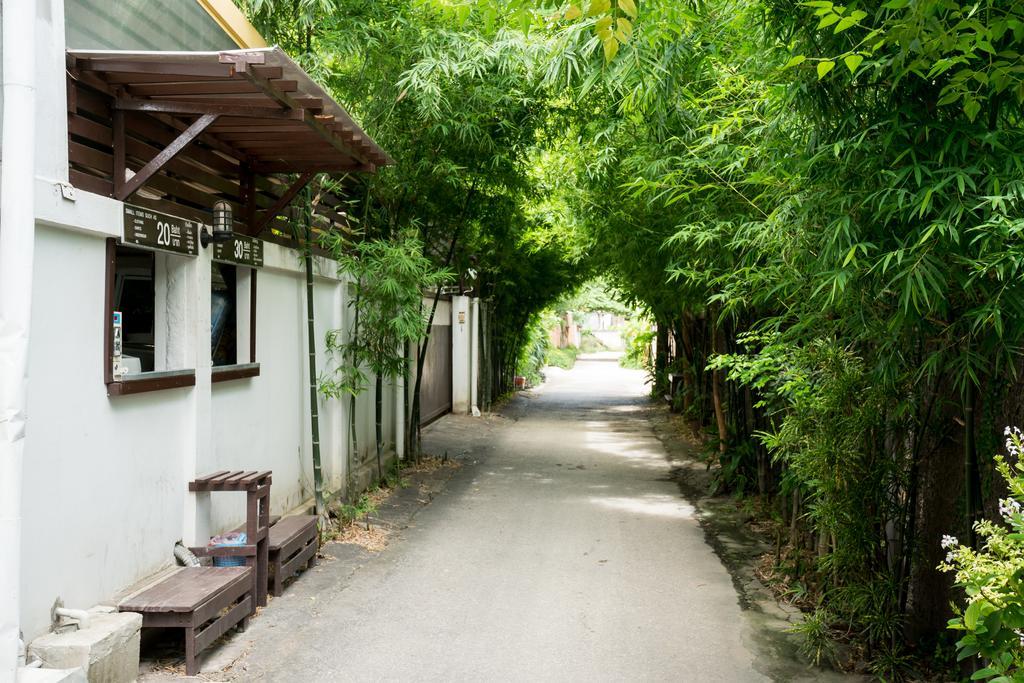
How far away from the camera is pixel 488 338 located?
797 inches

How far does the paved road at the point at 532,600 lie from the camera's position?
4816mm

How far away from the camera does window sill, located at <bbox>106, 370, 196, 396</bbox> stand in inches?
184

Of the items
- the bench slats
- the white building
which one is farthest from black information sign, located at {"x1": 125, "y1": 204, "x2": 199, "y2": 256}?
the bench slats

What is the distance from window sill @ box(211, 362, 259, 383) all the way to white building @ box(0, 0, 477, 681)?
0.02 m

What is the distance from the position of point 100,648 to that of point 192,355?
2.15 m

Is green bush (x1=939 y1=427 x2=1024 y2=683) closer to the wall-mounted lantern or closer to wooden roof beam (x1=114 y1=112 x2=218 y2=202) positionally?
wooden roof beam (x1=114 y1=112 x2=218 y2=202)

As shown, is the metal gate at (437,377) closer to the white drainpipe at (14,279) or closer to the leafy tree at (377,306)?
the leafy tree at (377,306)

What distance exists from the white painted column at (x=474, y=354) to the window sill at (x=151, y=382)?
1286 cm

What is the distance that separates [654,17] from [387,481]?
627 cm

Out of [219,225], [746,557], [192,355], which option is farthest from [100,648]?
[746,557]

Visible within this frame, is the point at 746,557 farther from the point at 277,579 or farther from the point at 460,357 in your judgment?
the point at 460,357

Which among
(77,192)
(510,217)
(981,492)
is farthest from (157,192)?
(510,217)

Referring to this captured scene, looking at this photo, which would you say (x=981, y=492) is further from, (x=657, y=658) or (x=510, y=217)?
(x=510, y=217)

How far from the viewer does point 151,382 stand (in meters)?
5.04
